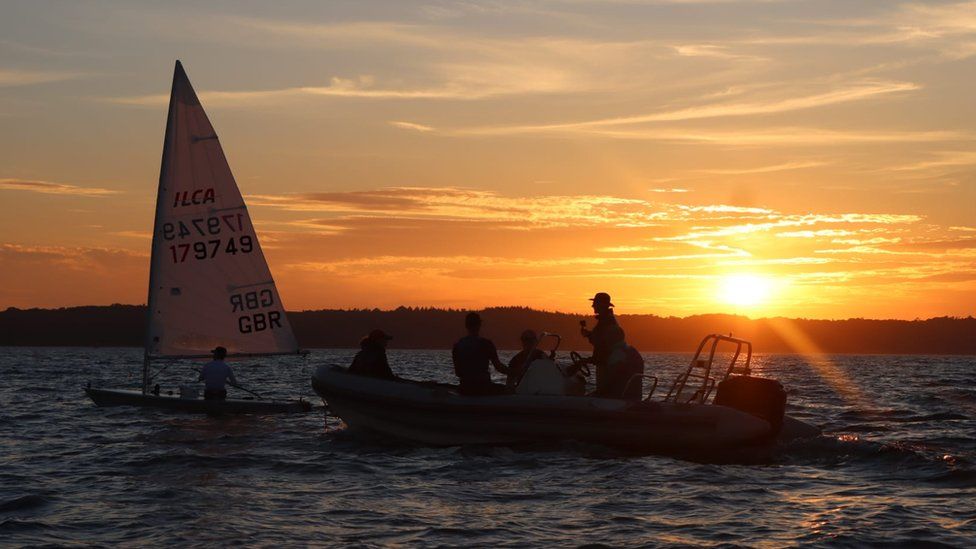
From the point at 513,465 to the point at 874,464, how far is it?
218 inches

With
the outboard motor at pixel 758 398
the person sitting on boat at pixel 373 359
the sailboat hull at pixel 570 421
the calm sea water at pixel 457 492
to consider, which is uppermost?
the person sitting on boat at pixel 373 359

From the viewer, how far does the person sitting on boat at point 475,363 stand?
1770cm

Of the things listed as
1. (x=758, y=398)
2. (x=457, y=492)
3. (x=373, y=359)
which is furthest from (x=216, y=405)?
(x=758, y=398)

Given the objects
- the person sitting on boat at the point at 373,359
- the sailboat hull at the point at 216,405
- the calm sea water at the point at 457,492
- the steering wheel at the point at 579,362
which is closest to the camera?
the calm sea water at the point at 457,492

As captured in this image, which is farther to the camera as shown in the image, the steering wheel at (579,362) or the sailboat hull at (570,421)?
the steering wheel at (579,362)

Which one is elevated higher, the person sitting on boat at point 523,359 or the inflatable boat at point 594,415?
the person sitting on boat at point 523,359

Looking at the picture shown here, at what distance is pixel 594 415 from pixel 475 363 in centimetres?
216

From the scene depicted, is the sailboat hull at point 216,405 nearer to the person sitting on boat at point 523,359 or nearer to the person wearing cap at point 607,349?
the person sitting on boat at point 523,359

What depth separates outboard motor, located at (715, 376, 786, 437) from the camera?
1730 centimetres

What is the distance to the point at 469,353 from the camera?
17.8m

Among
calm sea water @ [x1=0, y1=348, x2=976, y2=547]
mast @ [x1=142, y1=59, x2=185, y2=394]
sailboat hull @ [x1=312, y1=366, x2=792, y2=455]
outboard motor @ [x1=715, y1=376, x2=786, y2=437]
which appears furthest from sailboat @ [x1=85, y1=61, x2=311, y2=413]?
outboard motor @ [x1=715, y1=376, x2=786, y2=437]

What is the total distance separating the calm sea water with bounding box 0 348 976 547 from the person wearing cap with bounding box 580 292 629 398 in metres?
1.07

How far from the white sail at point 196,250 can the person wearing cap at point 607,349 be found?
454 inches

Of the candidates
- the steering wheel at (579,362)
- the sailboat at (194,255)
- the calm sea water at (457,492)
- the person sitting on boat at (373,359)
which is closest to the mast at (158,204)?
the sailboat at (194,255)
